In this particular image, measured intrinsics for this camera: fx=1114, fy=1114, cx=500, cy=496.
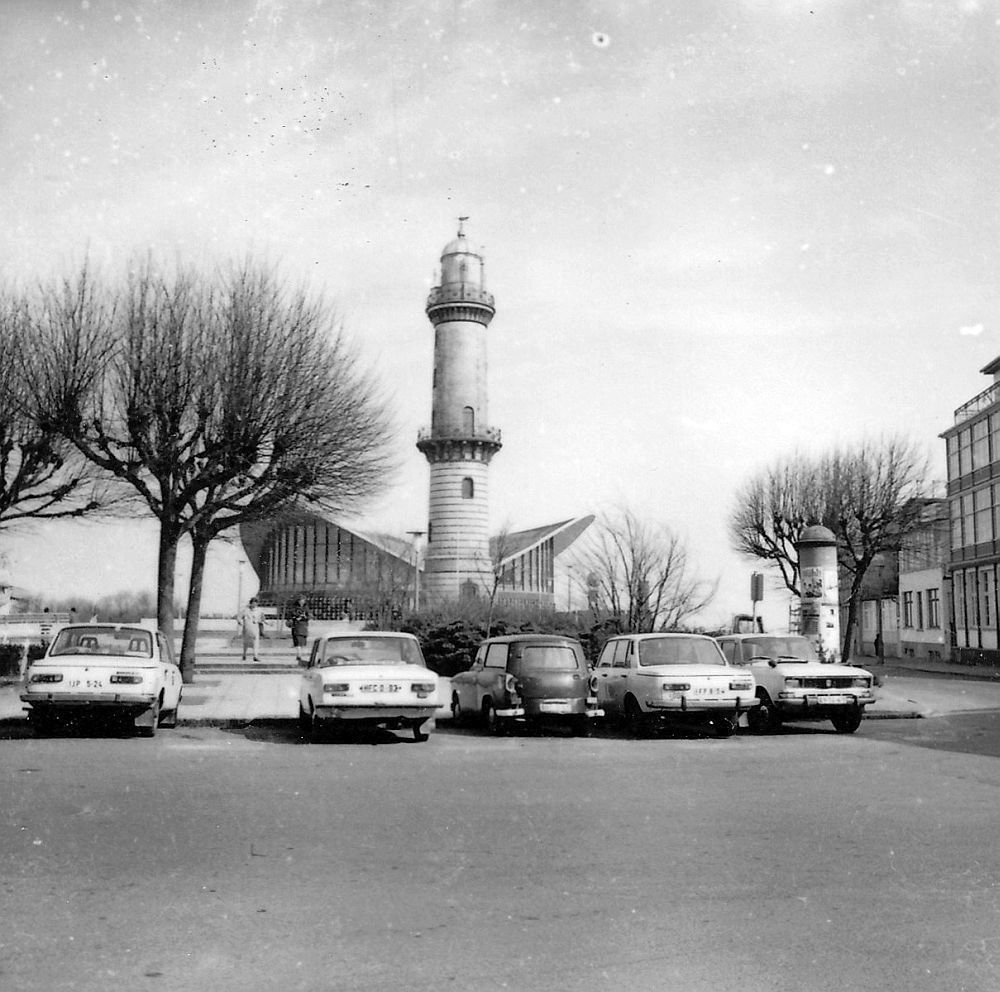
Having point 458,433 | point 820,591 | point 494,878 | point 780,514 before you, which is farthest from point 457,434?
point 494,878

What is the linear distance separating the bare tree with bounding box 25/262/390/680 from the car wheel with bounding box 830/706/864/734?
11.3 meters

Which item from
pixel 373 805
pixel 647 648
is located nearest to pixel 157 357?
pixel 647 648

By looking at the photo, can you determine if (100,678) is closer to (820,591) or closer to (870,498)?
(820,591)

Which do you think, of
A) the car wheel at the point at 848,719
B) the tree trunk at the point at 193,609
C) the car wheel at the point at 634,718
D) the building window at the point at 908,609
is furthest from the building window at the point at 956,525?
the car wheel at the point at 634,718

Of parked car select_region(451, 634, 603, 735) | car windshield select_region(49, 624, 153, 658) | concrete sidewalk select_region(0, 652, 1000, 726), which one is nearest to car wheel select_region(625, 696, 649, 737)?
parked car select_region(451, 634, 603, 735)

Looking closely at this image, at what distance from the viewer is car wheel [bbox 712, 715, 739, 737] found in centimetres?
1673

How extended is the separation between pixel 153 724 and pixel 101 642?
4.86 ft

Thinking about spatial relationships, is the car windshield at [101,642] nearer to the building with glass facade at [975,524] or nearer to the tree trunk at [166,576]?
the tree trunk at [166,576]

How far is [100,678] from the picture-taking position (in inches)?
579

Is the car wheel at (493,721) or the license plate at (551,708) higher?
the license plate at (551,708)

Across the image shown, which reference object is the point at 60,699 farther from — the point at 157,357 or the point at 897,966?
the point at 897,966

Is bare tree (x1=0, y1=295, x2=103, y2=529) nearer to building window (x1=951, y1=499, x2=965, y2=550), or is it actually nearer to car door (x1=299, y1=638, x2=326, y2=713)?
car door (x1=299, y1=638, x2=326, y2=713)

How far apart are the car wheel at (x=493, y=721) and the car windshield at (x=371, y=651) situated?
4.68 ft

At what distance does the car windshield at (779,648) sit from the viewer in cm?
1847
